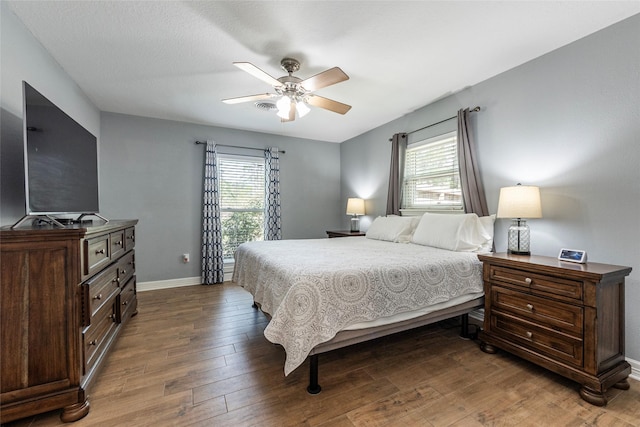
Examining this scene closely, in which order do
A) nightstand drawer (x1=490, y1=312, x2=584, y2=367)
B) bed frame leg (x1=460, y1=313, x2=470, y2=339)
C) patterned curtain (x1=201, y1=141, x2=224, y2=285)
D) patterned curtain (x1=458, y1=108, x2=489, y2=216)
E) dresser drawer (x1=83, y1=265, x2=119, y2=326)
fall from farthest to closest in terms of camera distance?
patterned curtain (x1=201, y1=141, x2=224, y2=285) → patterned curtain (x1=458, y1=108, x2=489, y2=216) → bed frame leg (x1=460, y1=313, x2=470, y2=339) → nightstand drawer (x1=490, y1=312, x2=584, y2=367) → dresser drawer (x1=83, y1=265, x2=119, y2=326)

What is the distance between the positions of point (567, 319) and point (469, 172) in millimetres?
1631

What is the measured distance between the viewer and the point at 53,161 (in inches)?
68.8

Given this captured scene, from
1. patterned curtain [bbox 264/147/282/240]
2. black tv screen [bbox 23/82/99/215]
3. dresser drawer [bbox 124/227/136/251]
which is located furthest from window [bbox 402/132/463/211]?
black tv screen [bbox 23/82/99/215]

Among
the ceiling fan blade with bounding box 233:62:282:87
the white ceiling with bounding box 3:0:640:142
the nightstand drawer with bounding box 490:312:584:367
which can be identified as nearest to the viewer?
the nightstand drawer with bounding box 490:312:584:367

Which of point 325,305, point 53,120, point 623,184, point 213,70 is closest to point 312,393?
point 325,305

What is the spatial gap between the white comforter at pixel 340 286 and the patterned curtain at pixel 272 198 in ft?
6.91

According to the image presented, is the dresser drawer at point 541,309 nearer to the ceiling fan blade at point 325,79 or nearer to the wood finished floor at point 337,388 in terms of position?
the wood finished floor at point 337,388

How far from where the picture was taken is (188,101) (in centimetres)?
336

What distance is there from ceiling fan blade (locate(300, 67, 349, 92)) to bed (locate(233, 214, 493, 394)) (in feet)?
4.71

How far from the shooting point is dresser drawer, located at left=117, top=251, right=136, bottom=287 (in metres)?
2.27

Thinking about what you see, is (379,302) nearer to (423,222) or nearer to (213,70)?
(423,222)

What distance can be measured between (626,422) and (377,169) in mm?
3619

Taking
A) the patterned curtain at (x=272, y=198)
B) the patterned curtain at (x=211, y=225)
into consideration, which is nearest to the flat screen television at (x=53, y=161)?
the patterned curtain at (x=211, y=225)

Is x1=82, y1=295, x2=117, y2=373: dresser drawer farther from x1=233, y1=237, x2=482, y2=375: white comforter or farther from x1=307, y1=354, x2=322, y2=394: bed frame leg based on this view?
x1=307, y1=354, x2=322, y2=394: bed frame leg
